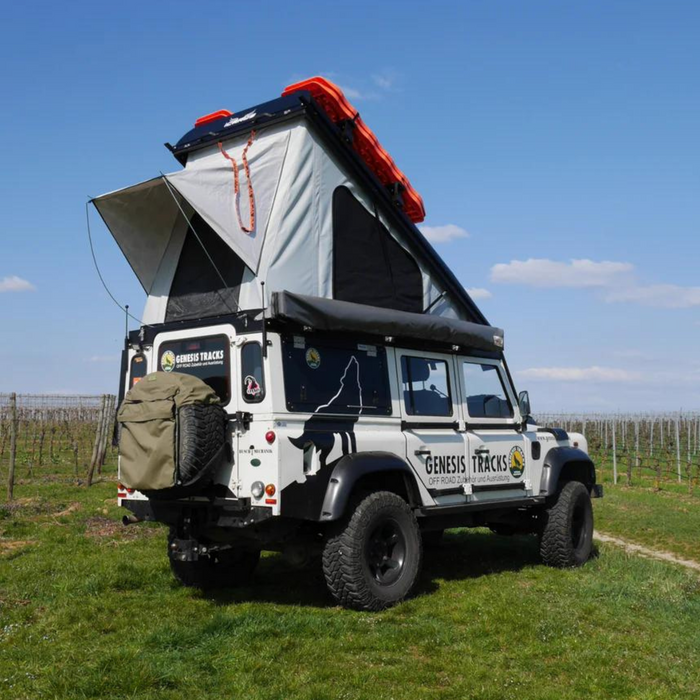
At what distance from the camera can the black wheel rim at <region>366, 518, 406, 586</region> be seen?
6.68 m

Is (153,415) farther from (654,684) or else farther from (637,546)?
(637,546)

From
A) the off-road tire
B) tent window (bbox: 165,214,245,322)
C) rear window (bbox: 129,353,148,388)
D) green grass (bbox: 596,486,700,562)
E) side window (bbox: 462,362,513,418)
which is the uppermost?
tent window (bbox: 165,214,245,322)

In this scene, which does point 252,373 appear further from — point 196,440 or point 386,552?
point 386,552

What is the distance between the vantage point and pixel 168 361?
7016mm

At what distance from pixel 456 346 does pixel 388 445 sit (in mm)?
1679

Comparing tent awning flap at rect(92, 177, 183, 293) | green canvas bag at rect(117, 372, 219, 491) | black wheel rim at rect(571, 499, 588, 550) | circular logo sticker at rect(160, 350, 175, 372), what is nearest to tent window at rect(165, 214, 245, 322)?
tent awning flap at rect(92, 177, 183, 293)

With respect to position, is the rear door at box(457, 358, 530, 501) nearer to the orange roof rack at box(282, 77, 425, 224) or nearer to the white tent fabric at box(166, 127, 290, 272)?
the orange roof rack at box(282, 77, 425, 224)

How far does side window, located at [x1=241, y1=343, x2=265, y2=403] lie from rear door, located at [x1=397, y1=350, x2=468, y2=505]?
162 centimetres

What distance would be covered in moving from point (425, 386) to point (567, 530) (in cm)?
250

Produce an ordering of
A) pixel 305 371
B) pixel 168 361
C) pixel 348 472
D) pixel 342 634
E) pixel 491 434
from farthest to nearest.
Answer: pixel 491 434, pixel 168 361, pixel 305 371, pixel 348 472, pixel 342 634

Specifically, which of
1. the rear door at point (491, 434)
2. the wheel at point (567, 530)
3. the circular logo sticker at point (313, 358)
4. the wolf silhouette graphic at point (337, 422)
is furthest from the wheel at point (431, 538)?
the circular logo sticker at point (313, 358)

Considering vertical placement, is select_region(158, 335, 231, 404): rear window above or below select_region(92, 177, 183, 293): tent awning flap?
below

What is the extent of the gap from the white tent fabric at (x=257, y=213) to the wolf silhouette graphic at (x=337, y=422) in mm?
822

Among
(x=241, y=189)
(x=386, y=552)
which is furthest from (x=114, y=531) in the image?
(x=241, y=189)
